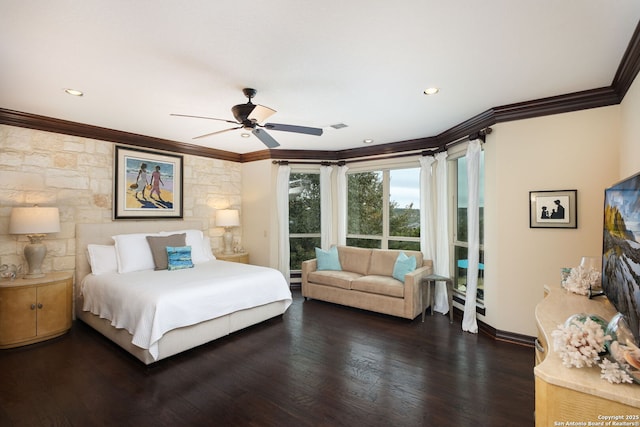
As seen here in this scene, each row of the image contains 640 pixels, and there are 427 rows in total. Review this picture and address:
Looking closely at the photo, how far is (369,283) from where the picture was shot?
4.33m

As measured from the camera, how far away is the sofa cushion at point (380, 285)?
411cm

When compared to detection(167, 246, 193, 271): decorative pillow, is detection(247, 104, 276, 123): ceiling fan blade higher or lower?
higher

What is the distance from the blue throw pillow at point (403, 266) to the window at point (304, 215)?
1912mm

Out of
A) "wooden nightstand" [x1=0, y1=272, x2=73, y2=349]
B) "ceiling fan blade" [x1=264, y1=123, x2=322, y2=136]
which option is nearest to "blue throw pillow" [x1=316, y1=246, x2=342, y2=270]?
"ceiling fan blade" [x1=264, y1=123, x2=322, y2=136]

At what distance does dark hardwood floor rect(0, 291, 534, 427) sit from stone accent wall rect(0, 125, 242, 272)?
1.18m

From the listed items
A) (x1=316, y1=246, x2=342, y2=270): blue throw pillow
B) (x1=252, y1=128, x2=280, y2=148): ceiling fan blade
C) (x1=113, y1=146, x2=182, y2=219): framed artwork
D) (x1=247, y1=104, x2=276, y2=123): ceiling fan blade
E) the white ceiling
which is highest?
the white ceiling

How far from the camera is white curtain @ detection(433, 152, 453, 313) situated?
4438 millimetres

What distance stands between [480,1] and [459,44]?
17.1 inches

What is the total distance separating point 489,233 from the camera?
3594 millimetres

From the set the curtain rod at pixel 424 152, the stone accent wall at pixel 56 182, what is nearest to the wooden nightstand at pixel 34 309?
the stone accent wall at pixel 56 182

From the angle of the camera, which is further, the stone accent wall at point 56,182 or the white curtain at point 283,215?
the white curtain at point 283,215

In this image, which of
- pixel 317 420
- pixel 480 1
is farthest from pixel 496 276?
pixel 480 1

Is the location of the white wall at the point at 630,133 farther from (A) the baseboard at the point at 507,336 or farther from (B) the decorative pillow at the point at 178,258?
(B) the decorative pillow at the point at 178,258

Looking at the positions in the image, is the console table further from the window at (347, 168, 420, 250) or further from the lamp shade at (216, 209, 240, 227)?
the lamp shade at (216, 209, 240, 227)
